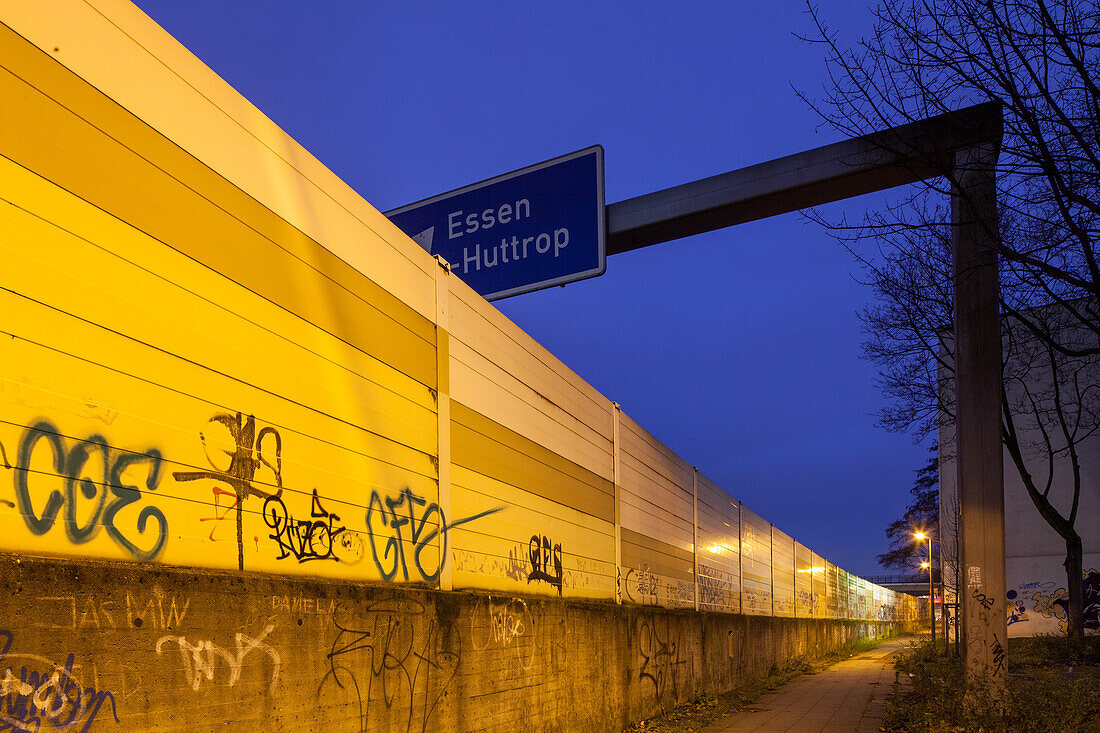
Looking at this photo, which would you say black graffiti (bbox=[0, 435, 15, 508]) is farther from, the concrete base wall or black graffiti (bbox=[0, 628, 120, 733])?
black graffiti (bbox=[0, 628, 120, 733])

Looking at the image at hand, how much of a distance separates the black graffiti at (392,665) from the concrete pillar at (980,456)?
6140 millimetres

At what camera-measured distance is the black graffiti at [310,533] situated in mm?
4680

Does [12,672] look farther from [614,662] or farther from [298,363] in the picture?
[614,662]

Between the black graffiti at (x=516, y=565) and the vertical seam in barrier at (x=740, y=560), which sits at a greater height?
the black graffiti at (x=516, y=565)

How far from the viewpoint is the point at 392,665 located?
5449 mm

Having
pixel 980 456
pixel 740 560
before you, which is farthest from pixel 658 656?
pixel 740 560

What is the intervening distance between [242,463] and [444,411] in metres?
2.48

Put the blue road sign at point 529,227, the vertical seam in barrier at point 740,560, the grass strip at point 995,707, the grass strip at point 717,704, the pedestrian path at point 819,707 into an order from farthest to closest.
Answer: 1. the vertical seam in barrier at point 740,560
2. the pedestrian path at point 819,707
3. the grass strip at point 717,704
4. the grass strip at point 995,707
5. the blue road sign at point 529,227

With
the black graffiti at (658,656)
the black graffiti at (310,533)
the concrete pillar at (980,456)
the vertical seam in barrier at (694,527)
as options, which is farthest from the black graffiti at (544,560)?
the vertical seam in barrier at (694,527)

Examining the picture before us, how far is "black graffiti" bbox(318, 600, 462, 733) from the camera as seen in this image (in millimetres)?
4914

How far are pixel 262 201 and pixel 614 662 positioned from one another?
6.68 meters

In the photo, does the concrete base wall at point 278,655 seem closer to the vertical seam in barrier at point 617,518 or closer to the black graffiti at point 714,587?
the vertical seam in barrier at point 617,518

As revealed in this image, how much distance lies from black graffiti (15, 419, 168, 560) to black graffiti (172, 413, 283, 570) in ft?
1.07

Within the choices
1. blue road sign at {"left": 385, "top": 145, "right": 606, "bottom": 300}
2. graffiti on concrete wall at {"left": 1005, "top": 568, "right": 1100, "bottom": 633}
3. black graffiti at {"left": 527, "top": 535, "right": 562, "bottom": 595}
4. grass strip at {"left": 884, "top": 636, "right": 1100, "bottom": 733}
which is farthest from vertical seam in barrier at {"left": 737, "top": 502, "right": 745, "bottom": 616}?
graffiti on concrete wall at {"left": 1005, "top": 568, "right": 1100, "bottom": 633}
